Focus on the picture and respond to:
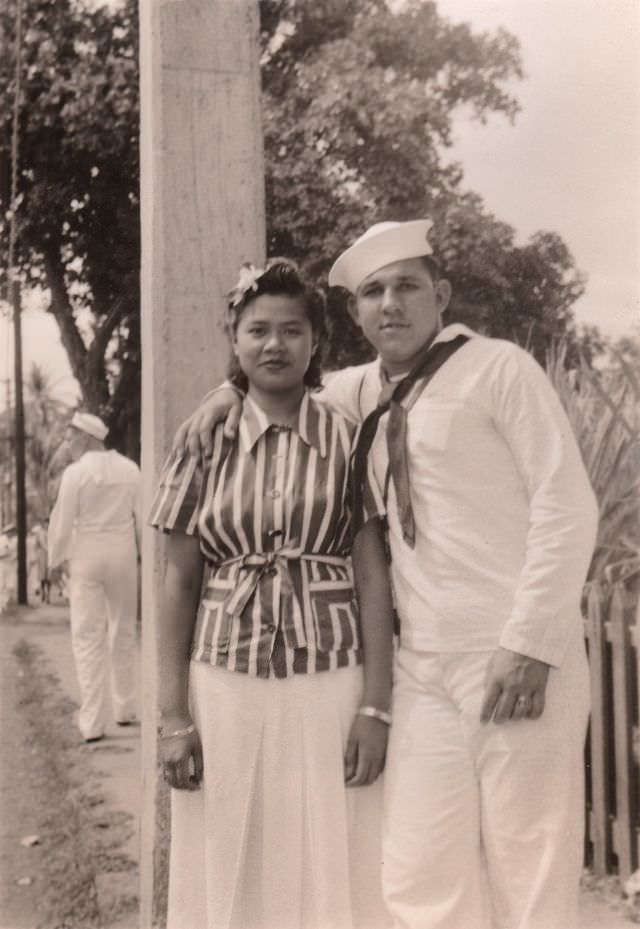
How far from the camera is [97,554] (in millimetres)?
6469

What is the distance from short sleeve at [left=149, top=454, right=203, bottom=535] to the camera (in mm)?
2238

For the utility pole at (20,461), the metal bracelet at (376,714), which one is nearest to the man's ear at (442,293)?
the metal bracelet at (376,714)

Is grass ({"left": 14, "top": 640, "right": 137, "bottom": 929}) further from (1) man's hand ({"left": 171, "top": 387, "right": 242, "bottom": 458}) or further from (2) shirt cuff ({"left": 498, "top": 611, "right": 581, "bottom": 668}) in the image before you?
(2) shirt cuff ({"left": 498, "top": 611, "right": 581, "bottom": 668})

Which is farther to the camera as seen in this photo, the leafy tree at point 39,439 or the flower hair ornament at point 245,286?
the leafy tree at point 39,439

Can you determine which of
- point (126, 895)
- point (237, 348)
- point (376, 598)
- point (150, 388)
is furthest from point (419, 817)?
point (126, 895)

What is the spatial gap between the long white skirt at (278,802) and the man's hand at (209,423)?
50 cm

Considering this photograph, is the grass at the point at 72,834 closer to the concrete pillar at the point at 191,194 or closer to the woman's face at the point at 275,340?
the concrete pillar at the point at 191,194

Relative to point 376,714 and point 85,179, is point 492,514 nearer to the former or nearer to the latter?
point 376,714

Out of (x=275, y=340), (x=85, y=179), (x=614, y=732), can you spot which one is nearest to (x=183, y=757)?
(x=275, y=340)

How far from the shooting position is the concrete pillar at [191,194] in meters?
2.61

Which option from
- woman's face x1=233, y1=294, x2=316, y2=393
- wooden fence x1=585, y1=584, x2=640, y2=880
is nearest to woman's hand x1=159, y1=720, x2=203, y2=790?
woman's face x1=233, y1=294, x2=316, y2=393

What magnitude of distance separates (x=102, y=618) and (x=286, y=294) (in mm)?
4705

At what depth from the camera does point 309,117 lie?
8547 mm

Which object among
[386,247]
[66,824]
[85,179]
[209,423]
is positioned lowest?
[66,824]
